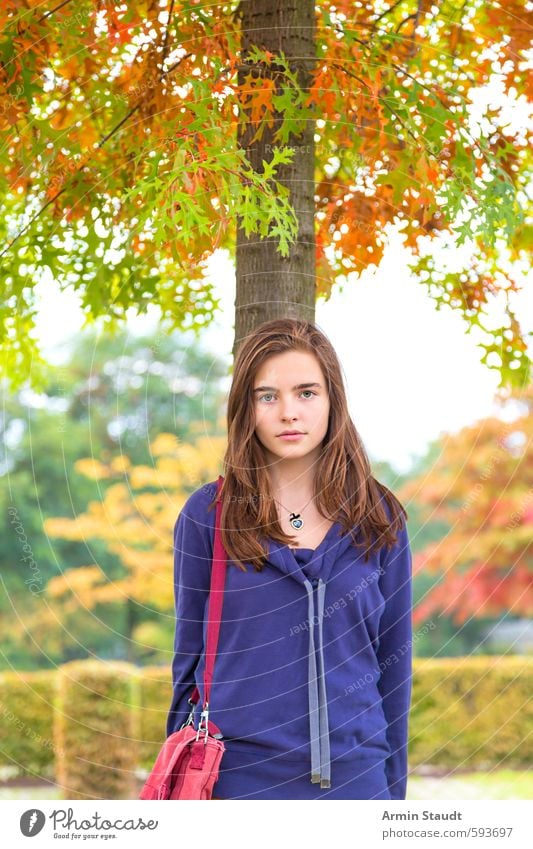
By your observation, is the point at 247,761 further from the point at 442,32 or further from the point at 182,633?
the point at 442,32

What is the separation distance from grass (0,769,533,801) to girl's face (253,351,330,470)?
8796 mm

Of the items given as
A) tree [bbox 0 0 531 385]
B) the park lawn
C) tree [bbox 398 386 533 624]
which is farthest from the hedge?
tree [bbox 0 0 531 385]

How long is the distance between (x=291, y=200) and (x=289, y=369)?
2.65 ft

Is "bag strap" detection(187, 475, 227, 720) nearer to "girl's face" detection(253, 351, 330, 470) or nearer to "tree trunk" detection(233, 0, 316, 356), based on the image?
"girl's face" detection(253, 351, 330, 470)

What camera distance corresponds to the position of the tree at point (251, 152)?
325 centimetres

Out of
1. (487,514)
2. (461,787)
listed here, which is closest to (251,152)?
(461,787)

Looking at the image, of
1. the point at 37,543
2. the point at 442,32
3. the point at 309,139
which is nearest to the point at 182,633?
the point at 309,139

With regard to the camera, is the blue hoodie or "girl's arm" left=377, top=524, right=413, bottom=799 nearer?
the blue hoodie

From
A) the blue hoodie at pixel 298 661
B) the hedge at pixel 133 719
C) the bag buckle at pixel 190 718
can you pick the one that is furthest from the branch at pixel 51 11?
the hedge at pixel 133 719

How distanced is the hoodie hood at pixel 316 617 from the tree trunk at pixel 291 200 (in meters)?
0.96

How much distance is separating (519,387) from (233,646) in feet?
6.93

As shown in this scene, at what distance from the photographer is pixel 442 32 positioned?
166 inches

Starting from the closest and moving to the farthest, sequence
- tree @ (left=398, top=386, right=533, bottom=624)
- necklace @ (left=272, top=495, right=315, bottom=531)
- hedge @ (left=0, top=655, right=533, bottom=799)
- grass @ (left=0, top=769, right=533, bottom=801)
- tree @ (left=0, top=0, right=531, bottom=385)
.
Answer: necklace @ (left=272, top=495, right=315, bottom=531) < tree @ (left=0, top=0, right=531, bottom=385) < hedge @ (left=0, top=655, right=533, bottom=799) < grass @ (left=0, top=769, right=533, bottom=801) < tree @ (left=398, top=386, right=533, bottom=624)

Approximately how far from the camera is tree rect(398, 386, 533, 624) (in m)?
12.0
